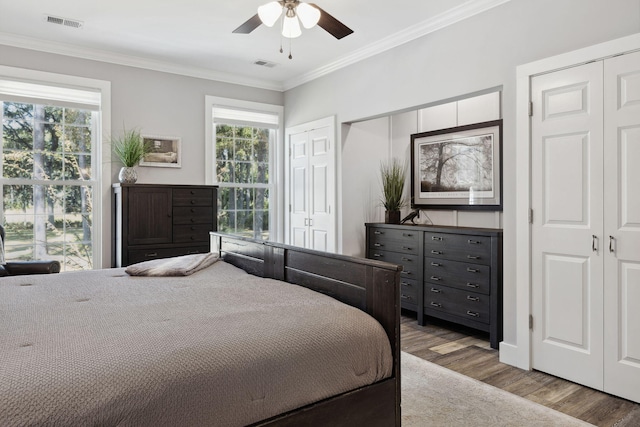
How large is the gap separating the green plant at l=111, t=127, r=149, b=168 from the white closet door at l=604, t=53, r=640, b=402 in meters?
4.05

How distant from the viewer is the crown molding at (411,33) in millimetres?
3271

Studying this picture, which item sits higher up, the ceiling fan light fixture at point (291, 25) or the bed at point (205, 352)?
the ceiling fan light fixture at point (291, 25)

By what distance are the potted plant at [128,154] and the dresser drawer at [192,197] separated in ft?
1.50

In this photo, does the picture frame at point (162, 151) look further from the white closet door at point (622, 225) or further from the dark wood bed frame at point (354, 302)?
the white closet door at point (622, 225)

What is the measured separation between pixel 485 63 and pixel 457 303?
2030mm

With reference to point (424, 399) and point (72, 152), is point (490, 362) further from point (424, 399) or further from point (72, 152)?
point (72, 152)

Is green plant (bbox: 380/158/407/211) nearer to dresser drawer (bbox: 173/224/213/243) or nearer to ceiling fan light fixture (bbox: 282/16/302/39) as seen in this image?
dresser drawer (bbox: 173/224/213/243)

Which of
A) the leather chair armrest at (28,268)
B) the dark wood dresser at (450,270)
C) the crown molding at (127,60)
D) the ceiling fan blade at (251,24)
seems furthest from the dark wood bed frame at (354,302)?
the crown molding at (127,60)

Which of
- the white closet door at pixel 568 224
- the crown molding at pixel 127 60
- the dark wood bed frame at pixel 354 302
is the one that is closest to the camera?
the dark wood bed frame at pixel 354 302

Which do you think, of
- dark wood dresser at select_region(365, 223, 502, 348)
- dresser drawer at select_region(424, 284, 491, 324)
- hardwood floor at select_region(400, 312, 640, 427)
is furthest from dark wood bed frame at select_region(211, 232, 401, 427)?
dresser drawer at select_region(424, 284, 491, 324)

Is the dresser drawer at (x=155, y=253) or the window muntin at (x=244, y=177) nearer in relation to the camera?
the dresser drawer at (x=155, y=253)

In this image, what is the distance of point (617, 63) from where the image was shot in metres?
2.51

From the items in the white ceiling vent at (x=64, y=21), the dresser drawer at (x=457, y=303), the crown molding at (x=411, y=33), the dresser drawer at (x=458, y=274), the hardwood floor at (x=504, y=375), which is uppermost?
the white ceiling vent at (x=64, y=21)

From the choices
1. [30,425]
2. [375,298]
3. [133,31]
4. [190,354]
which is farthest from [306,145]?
[30,425]
